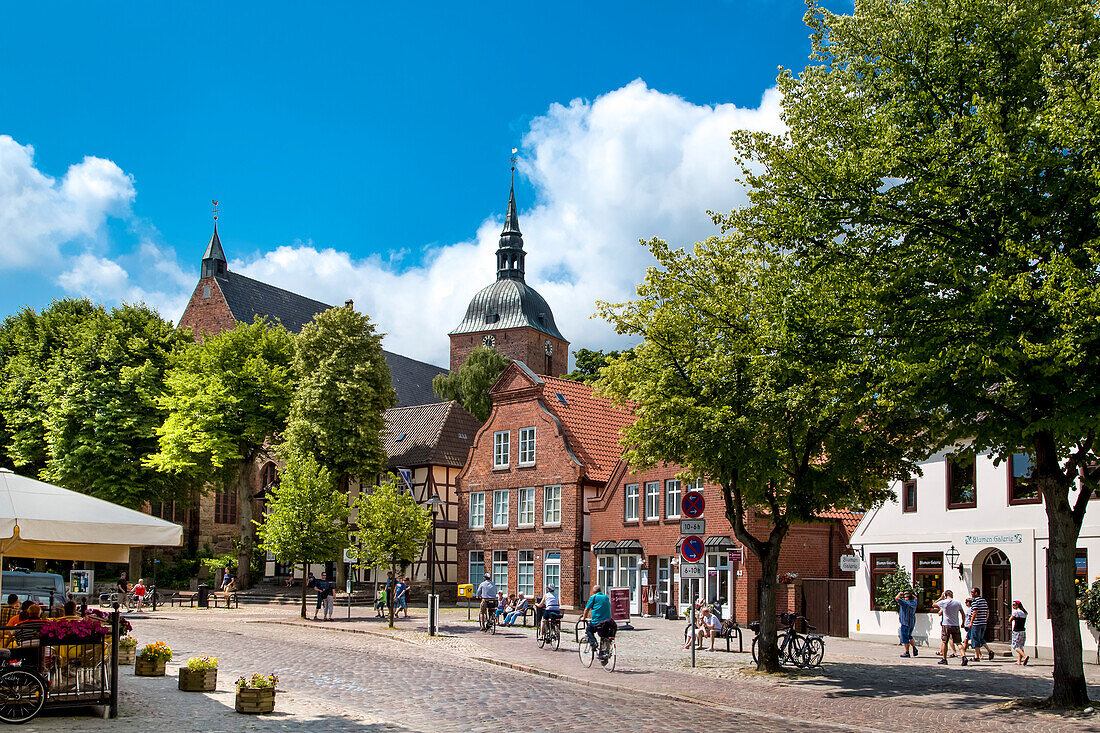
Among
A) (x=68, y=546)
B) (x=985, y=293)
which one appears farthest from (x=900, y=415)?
(x=68, y=546)

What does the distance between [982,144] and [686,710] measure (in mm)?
9008

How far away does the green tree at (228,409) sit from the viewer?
151 feet

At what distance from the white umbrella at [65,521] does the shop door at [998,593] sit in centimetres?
2132

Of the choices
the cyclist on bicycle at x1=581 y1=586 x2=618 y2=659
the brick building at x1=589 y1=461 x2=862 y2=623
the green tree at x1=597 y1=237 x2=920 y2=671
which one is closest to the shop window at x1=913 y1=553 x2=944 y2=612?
the brick building at x1=589 y1=461 x2=862 y2=623

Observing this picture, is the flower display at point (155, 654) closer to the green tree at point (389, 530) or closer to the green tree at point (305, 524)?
the green tree at point (389, 530)

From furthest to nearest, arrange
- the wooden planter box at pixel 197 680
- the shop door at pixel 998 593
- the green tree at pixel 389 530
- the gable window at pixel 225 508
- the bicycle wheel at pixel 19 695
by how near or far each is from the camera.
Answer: the gable window at pixel 225 508, the green tree at pixel 389 530, the shop door at pixel 998 593, the wooden planter box at pixel 197 680, the bicycle wheel at pixel 19 695

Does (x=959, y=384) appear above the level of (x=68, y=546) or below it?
above

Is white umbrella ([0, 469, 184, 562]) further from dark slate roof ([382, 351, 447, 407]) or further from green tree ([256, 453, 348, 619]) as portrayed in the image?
dark slate roof ([382, 351, 447, 407])

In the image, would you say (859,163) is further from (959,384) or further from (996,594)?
(996,594)

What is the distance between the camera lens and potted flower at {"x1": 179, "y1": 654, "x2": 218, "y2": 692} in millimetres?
A: 14773

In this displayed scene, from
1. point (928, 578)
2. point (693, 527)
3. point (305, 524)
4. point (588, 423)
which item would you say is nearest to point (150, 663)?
point (693, 527)

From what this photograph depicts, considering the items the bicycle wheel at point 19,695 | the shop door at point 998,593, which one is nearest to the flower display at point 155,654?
the bicycle wheel at point 19,695

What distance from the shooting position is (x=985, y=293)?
13.5 meters

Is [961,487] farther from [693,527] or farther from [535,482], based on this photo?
[535,482]
